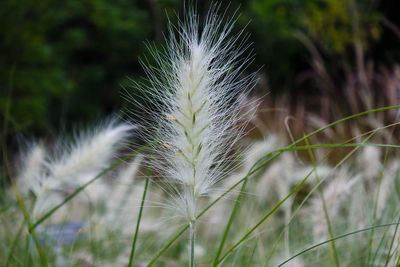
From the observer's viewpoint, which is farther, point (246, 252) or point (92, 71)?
point (92, 71)

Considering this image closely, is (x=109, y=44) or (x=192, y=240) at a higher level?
(x=109, y=44)

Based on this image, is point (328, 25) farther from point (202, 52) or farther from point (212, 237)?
point (202, 52)

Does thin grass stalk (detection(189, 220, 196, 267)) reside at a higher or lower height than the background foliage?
lower

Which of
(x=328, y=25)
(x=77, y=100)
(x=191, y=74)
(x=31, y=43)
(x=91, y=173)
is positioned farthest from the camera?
(x=77, y=100)

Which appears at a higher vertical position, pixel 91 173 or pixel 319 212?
pixel 319 212

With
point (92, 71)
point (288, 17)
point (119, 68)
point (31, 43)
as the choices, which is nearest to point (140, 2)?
point (119, 68)

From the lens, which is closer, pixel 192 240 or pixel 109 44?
pixel 192 240

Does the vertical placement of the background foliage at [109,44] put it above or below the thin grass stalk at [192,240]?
above

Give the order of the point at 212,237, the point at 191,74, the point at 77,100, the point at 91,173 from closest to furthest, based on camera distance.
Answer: the point at 191,74 → the point at 91,173 → the point at 212,237 → the point at 77,100

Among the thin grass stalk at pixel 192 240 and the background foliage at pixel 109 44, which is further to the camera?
the background foliage at pixel 109 44

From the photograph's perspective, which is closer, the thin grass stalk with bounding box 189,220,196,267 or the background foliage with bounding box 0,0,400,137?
the thin grass stalk with bounding box 189,220,196,267

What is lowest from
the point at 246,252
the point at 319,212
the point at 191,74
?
the point at 246,252
